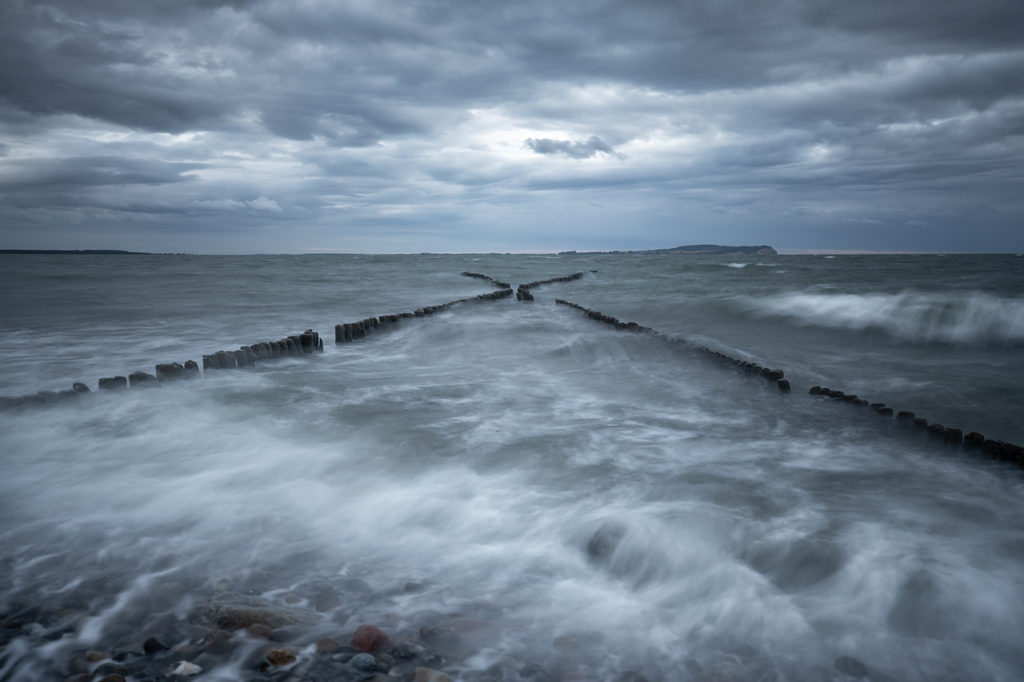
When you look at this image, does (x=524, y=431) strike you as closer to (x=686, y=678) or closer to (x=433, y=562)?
(x=433, y=562)

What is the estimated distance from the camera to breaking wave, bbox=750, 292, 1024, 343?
592 inches

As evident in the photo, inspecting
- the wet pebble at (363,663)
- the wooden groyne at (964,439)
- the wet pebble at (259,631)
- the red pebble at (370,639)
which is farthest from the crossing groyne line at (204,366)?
the wooden groyne at (964,439)

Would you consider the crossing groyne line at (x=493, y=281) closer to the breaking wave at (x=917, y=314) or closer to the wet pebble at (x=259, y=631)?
the breaking wave at (x=917, y=314)

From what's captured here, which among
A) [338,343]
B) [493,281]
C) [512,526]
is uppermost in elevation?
[493,281]

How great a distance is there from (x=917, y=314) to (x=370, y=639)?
19.1m

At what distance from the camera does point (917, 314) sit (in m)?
17.5

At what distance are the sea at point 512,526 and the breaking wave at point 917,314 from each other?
6.40 meters

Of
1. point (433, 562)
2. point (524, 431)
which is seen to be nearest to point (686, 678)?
point (433, 562)

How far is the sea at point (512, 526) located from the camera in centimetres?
301

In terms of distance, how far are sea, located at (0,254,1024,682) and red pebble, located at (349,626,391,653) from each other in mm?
52

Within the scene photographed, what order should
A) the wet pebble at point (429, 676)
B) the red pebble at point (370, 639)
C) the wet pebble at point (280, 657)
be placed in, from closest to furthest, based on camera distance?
the wet pebble at point (429, 676)
the wet pebble at point (280, 657)
the red pebble at point (370, 639)

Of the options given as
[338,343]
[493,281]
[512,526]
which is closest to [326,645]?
[512,526]

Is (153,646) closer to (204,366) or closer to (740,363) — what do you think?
(204,366)

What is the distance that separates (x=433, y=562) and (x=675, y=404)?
4902 millimetres
